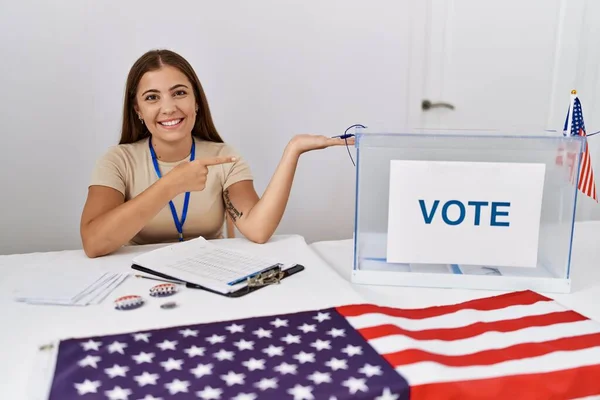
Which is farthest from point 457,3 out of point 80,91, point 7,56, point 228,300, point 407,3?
point 228,300


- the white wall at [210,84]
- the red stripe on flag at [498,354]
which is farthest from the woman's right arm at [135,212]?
the white wall at [210,84]

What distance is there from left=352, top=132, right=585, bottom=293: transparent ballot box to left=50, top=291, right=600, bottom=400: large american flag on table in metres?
0.17

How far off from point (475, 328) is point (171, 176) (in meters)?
0.87

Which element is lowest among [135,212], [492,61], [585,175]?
[135,212]

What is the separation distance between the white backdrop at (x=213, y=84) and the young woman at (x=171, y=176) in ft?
2.37

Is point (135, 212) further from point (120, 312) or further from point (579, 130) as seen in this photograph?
point (579, 130)

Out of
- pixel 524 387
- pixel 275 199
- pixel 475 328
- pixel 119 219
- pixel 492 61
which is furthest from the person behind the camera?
pixel 492 61

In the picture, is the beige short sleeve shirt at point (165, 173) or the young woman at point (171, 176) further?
the beige short sleeve shirt at point (165, 173)

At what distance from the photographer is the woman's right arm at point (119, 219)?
1.46 m

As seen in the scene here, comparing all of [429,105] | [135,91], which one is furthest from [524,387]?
[429,105]

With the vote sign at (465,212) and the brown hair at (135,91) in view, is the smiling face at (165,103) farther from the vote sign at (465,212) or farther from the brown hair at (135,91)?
the vote sign at (465,212)

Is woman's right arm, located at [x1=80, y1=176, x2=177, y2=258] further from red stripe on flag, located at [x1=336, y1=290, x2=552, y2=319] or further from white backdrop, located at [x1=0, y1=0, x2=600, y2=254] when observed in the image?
white backdrop, located at [x1=0, y1=0, x2=600, y2=254]

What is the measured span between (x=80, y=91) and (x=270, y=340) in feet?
6.07

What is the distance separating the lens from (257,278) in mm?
1239
